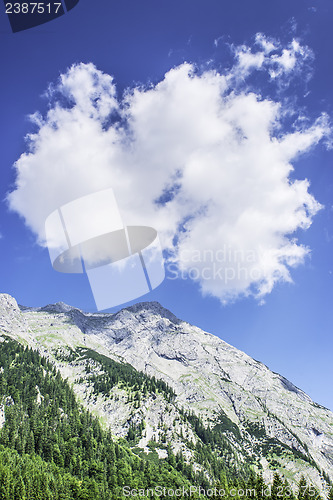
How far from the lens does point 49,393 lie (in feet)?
348

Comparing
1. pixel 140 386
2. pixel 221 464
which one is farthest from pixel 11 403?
pixel 221 464

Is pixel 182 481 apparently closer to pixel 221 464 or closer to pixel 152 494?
pixel 152 494

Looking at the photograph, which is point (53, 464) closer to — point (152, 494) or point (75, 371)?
point (152, 494)

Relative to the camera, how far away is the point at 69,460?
7606 centimetres

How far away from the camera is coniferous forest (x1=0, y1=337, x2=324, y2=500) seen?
175 feet

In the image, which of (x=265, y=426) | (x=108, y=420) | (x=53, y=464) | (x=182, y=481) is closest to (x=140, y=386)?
(x=108, y=420)

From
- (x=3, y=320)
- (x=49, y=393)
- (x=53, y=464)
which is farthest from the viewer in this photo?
(x=3, y=320)

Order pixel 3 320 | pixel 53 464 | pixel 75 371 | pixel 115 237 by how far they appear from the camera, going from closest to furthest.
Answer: pixel 115 237 < pixel 53 464 < pixel 75 371 < pixel 3 320

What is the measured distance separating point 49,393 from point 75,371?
64965 millimetres

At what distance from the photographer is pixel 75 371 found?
167750 millimetres

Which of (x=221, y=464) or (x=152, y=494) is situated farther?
(x=221, y=464)

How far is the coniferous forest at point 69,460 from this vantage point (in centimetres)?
5347

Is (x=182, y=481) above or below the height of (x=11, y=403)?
below

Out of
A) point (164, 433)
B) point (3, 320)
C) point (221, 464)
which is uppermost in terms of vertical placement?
point (3, 320)
